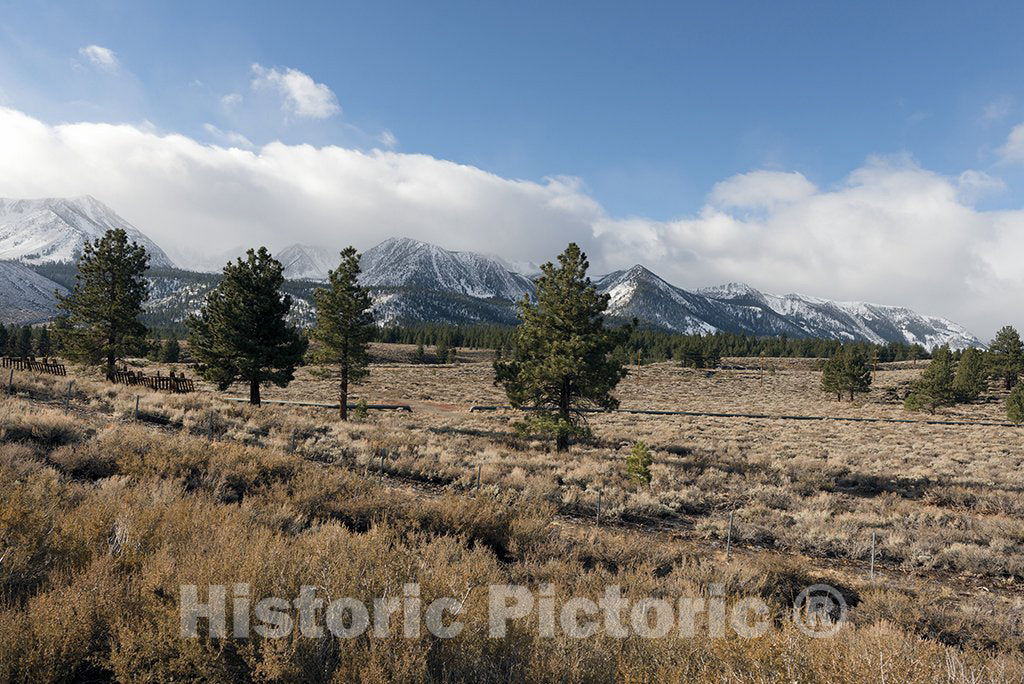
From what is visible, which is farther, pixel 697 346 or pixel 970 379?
pixel 697 346

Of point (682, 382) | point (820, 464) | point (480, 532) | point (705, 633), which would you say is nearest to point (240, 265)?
point (480, 532)

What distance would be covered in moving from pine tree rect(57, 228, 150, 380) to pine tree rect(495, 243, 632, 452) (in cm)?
2618

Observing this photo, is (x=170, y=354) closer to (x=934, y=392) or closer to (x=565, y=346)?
(x=565, y=346)

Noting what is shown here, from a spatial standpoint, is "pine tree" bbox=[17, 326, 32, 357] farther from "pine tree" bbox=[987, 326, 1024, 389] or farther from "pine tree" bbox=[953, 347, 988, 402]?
"pine tree" bbox=[987, 326, 1024, 389]

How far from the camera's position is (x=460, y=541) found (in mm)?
7156

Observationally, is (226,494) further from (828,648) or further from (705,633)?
(828,648)

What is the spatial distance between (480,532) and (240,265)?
82.5 feet

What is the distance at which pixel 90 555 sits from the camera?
15.0 feet

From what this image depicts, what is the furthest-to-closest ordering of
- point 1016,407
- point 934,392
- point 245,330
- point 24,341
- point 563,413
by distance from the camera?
1. point 24,341
2. point 934,392
3. point 1016,407
4. point 245,330
5. point 563,413

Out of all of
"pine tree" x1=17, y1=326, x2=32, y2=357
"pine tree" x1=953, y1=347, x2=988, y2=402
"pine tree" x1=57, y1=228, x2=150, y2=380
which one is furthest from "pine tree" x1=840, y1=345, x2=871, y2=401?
"pine tree" x1=17, y1=326, x2=32, y2=357

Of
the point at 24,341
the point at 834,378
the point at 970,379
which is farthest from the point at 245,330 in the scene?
the point at 24,341

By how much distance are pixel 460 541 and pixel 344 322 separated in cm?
2515

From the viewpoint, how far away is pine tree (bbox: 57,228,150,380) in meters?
30.2

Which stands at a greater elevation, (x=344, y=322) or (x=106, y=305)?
(x=106, y=305)
